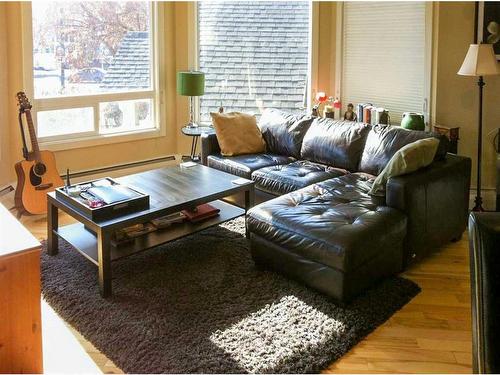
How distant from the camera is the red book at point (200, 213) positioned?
3752 mm

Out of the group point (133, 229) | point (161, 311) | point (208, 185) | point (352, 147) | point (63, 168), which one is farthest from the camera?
point (63, 168)

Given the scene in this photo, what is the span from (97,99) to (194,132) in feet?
3.21

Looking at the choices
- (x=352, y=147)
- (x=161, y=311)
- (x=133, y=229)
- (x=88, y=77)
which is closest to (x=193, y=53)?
(x=88, y=77)

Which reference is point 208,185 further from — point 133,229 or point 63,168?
point 63,168

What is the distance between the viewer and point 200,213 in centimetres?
381

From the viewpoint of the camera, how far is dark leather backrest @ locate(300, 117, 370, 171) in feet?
14.0

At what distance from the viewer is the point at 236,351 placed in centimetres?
260

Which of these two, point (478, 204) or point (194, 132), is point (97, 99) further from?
point (478, 204)

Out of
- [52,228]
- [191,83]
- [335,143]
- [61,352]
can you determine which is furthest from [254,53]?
[61,352]

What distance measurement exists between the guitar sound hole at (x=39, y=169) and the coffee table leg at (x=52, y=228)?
0.97 m

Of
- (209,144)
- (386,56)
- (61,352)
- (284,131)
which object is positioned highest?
(386,56)

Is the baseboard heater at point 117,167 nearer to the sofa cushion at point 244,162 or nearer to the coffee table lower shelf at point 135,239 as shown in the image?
the sofa cushion at point 244,162

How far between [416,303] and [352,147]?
1.52m

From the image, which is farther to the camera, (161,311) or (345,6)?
(345,6)
